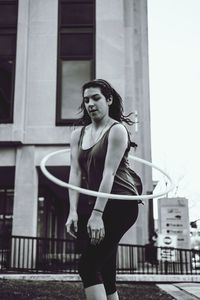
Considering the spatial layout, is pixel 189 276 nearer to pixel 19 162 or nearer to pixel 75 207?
pixel 19 162

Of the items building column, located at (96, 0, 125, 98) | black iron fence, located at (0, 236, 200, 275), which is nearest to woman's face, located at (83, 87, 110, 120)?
black iron fence, located at (0, 236, 200, 275)

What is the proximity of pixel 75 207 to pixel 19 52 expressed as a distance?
1340cm

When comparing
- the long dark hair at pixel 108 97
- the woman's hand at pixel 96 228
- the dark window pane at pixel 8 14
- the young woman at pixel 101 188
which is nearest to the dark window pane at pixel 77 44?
the dark window pane at pixel 8 14

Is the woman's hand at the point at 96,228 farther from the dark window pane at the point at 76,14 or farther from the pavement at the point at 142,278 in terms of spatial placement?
the dark window pane at the point at 76,14

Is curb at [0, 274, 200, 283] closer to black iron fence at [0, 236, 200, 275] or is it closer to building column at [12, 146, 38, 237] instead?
black iron fence at [0, 236, 200, 275]

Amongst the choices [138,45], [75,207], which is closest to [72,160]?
[75,207]

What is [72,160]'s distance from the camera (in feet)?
10.7

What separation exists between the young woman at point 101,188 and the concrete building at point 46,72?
11.5m

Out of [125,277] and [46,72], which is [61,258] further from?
[46,72]

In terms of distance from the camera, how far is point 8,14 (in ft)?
53.4

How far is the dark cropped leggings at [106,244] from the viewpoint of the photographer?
288cm

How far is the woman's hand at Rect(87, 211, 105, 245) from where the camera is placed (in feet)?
9.32

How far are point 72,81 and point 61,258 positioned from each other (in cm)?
693

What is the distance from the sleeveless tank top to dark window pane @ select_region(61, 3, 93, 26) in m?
13.8
